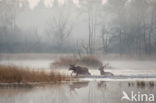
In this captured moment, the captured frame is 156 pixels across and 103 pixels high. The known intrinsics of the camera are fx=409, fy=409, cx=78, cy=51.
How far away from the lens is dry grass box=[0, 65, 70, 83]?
38.4ft

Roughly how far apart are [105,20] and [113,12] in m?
Answer: 1.36

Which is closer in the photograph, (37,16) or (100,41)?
(100,41)

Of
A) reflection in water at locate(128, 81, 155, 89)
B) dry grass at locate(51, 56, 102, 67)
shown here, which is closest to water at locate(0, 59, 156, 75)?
dry grass at locate(51, 56, 102, 67)

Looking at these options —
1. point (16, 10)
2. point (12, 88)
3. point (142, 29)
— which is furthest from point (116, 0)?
point (12, 88)

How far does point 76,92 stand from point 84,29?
23.2 meters

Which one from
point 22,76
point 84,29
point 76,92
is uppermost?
point 84,29

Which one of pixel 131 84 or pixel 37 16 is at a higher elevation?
pixel 37 16

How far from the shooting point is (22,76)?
11.8 meters

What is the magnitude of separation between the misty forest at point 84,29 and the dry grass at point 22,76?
53.2ft

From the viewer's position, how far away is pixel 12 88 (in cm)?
1059

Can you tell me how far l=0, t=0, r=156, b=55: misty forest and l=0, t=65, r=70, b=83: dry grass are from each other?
1620 cm

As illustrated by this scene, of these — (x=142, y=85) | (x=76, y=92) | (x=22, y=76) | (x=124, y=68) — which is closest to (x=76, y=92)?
(x=76, y=92)

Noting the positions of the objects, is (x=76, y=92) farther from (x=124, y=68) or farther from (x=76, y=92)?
(x=124, y=68)

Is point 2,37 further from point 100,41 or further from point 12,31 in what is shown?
point 100,41
